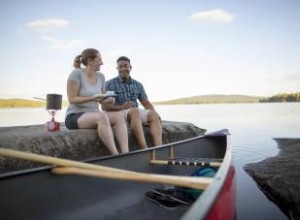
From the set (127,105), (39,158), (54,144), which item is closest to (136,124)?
(127,105)

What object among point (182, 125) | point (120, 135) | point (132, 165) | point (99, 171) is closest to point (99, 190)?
point (132, 165)

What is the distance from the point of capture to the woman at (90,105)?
14.6ft

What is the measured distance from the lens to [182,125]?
25.1 ft

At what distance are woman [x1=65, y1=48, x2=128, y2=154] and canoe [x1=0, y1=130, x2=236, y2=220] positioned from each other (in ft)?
2.19

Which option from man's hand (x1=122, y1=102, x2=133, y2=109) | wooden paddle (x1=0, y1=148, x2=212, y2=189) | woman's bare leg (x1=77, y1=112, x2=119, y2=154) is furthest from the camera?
man's hand (x1=122, y1=102, x2=133, y2=109)

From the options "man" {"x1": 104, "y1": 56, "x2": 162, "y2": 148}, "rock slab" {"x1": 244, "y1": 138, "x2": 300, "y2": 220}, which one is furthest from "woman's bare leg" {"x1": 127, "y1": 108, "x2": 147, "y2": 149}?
"rock slab" {"x1": 244, "y1": 138, "x2": 300, "y2": 220}

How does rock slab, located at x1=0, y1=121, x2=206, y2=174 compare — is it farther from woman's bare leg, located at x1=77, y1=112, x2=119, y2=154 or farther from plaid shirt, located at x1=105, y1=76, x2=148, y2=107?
plaid shirt, located at x1=105, y1=76, x2=148, y2=107

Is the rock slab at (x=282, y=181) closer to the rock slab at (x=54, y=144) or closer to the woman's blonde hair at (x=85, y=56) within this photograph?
the rock slab at (x=54, y=144)

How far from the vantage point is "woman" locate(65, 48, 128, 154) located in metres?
4.45

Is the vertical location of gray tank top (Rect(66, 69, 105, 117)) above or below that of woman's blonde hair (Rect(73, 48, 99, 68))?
below

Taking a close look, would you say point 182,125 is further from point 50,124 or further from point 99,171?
point 99,171

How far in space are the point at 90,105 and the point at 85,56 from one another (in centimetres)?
75

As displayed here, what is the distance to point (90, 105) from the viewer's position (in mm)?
4852

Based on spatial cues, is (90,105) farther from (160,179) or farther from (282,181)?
(282,181)
